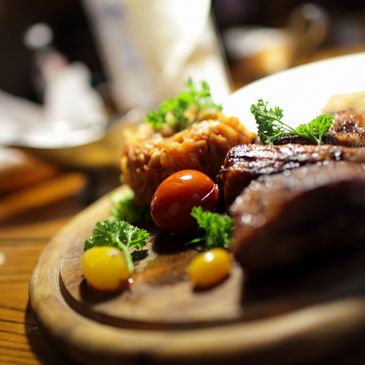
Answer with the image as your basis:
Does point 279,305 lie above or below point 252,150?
below

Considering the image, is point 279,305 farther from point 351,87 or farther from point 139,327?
point 351,87

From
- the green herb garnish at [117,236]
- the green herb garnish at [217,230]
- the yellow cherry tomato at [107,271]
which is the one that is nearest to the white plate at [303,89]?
the green herb garnish at [217,230]

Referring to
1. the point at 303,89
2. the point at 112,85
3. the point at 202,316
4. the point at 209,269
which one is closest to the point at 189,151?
the point at 303,89

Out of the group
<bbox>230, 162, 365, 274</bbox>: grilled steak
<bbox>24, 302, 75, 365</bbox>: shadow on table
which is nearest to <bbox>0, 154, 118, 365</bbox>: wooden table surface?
<bbox>24, 302, 75, 365</bbox>: shadow on table

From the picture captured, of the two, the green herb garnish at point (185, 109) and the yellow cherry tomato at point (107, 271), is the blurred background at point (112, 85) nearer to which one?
the green herb garnish at point (185, 109)

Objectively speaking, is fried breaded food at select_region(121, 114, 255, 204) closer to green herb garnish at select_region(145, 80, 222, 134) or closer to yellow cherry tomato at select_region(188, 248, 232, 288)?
green herb garnish at select_region(145, 80, 222, 134)

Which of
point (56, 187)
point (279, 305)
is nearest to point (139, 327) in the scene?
point (279, 305)
